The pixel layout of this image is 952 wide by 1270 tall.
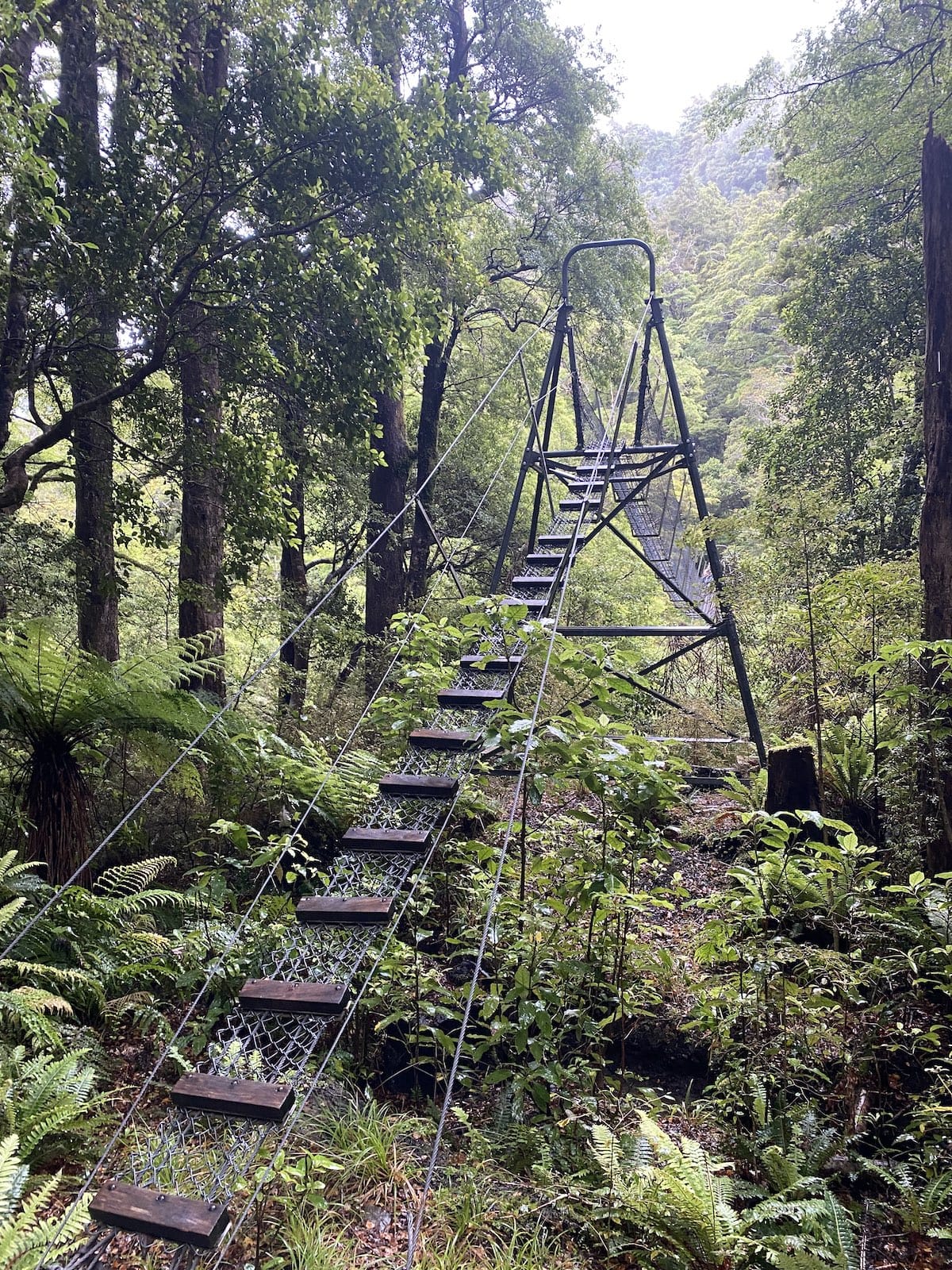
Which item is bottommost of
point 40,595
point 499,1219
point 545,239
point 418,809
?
point 499,1219

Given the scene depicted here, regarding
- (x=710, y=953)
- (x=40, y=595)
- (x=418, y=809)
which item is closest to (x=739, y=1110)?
(x=710, y=953)

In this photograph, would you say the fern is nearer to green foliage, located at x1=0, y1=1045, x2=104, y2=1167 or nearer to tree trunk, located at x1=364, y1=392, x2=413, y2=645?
green foliage, located at x1=0, y1=1045, x2=104, y2=1167

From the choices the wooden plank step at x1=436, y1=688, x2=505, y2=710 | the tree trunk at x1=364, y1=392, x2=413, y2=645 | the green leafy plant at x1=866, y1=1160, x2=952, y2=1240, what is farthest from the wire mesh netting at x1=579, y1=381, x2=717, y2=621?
the green leafy plant at x1=866, y1=1160, x2=952, y2=1240

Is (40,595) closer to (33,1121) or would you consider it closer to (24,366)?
(24,366)

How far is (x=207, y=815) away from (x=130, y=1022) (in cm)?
139

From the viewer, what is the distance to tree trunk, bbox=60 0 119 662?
3906 millimetres

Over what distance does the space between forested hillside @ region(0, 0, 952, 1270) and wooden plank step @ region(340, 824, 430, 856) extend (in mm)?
17

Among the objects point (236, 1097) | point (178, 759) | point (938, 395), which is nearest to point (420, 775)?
point (178, 759)

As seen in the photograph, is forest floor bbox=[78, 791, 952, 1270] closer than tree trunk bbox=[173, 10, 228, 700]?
Yes

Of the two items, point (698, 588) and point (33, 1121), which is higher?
point (698, 588)

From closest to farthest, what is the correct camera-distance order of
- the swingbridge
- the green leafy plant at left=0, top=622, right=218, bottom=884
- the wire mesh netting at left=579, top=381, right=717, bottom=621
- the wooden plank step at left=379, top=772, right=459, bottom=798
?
the swingbridge < the wooden plank step at left=379, top=772, right=459, bottom=798 < the green leafy plant at left=0, top=622, right=218, bottom=884 < the wire mesh netting at left=579, top=381, right=717, bottom=621

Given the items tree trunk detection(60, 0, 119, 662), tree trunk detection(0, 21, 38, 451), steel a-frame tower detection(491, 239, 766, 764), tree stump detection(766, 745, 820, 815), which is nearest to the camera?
tree trunk detection(0, 21, 38, 451)

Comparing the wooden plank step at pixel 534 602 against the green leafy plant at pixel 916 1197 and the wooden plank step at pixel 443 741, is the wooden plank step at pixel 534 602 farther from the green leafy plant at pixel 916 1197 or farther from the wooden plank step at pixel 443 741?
the green leafy plant at pixel 916 1197

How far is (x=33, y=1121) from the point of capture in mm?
→ 2125
